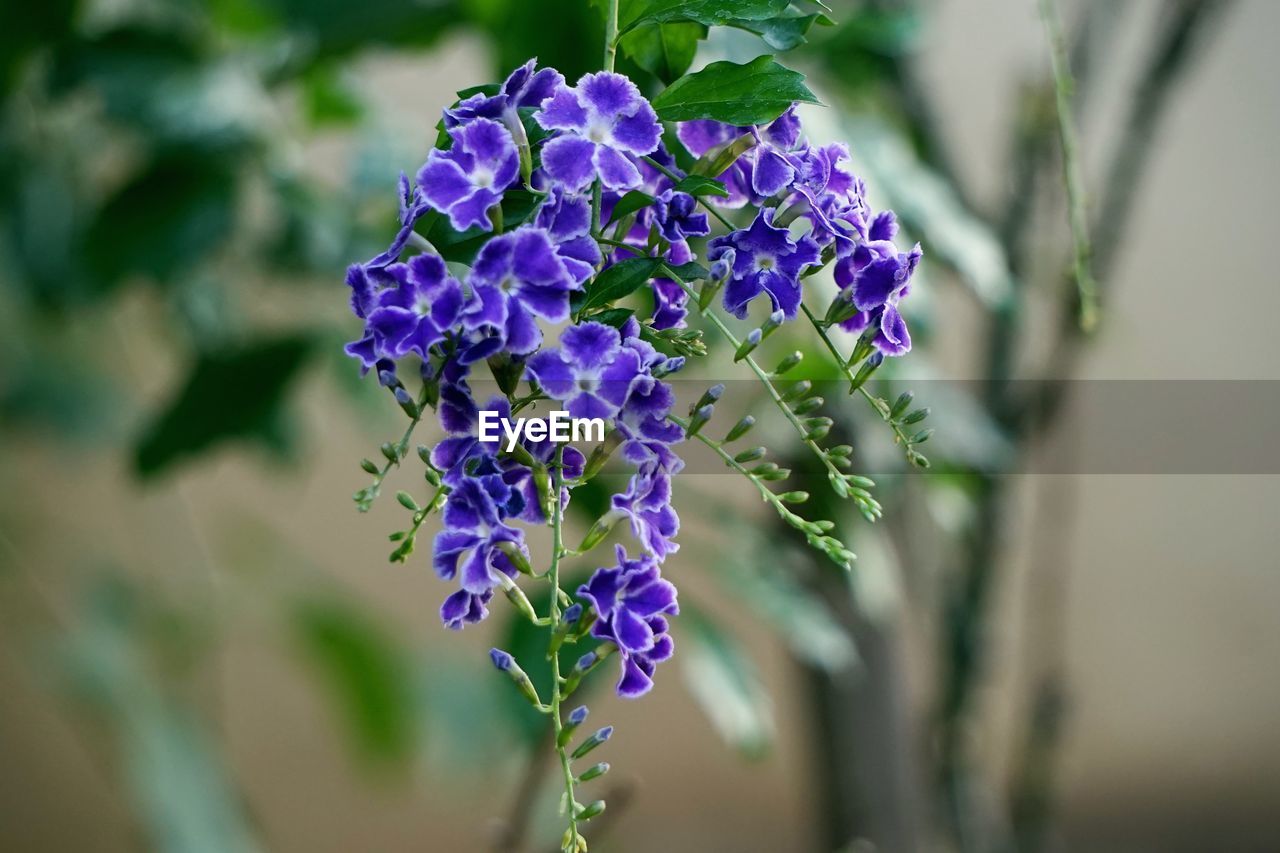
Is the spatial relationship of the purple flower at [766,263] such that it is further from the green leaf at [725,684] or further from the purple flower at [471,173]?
the green leaf at [725,684]

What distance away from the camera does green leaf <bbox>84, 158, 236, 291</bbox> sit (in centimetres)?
83

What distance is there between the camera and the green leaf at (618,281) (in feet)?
0.99

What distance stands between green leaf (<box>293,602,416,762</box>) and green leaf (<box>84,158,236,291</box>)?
0.45 metres

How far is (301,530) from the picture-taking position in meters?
2.32

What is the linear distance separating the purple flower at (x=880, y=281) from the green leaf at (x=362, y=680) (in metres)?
0.92

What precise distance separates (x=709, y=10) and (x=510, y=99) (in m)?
0.07

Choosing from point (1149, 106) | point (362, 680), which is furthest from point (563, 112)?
point (362, 680)

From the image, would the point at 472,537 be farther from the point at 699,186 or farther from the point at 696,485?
the point at 696,485

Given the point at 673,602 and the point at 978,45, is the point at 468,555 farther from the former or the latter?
the point at 978,45

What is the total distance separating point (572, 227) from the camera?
282 millimetres

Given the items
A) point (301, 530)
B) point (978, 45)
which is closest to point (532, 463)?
point (978, 45)

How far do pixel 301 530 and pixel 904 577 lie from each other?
59.7 inches

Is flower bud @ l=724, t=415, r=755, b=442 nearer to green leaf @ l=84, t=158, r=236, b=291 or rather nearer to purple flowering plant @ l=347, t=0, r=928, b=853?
purple flowering plant @ l=347, t=0, r=928, b=853

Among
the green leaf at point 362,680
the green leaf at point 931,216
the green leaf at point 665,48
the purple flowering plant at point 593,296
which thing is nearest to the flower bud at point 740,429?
the purple flowering plant at point 593,296
